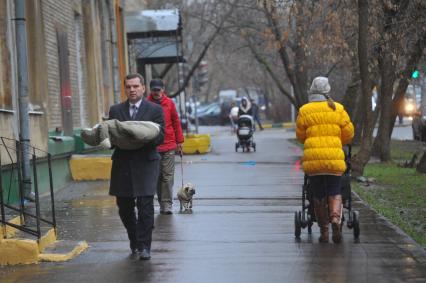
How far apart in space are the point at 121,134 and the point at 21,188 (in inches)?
63.9

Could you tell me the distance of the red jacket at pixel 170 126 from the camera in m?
10.8

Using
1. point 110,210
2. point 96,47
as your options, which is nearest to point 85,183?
point 110,210

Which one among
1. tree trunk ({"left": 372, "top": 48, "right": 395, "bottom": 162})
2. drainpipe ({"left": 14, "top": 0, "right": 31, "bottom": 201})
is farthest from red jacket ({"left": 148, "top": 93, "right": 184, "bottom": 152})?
tree trunk ({"left": 372, "top": 48, "right": 395, "bottom": 162})

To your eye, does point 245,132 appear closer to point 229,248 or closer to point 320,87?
point 320,87

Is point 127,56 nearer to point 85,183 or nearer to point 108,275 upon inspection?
point 85,183

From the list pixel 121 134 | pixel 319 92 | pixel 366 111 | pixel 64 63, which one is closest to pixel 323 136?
pixel 319 92

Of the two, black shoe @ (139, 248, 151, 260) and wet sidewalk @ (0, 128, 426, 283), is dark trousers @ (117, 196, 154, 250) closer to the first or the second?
black shoe @ (139, 248, 151, 260)

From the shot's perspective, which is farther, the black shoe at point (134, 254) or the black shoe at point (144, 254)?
the black shoe at point (134, 254)

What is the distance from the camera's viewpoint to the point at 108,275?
6.98 m

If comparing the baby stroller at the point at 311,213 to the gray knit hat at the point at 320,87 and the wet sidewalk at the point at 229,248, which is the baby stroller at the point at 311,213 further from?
the gray knit hat at the point at 320,87

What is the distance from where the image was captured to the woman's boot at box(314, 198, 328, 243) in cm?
832

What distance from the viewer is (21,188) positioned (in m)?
8.30

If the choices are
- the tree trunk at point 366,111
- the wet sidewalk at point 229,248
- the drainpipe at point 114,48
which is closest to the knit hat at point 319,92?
the wet sidewalk at point 229,248

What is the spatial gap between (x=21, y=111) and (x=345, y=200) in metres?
4.80
